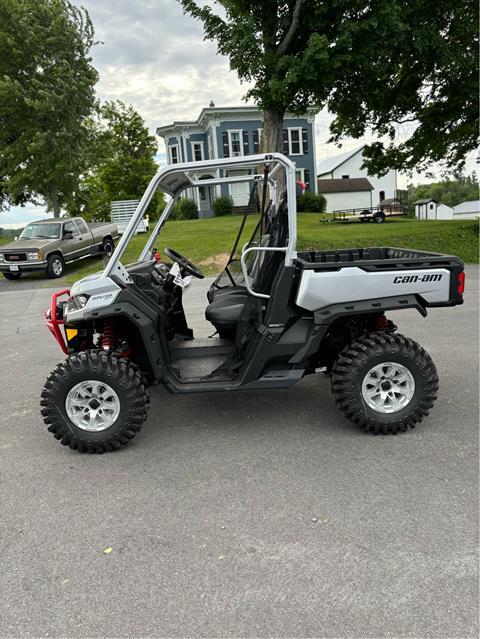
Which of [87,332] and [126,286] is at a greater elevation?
[126,286]

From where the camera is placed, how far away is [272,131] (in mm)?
15078

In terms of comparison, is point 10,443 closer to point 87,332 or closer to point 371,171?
point 87,332

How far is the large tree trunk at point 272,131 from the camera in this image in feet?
49.1

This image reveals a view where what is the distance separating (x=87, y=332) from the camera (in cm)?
411

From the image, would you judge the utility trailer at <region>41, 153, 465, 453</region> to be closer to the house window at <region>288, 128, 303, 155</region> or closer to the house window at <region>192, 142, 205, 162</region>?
the house window at <region>288, 128, 303, 155</region>

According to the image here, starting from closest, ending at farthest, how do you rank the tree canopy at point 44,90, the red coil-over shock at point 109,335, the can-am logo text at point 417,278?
the can-am logo text at point 417,278
the red coil-over shock at point 109,335
the tree canopy at point 44,90

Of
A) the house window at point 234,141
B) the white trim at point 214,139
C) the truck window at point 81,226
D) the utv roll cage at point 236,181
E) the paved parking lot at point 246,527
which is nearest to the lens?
the paved parking lot at point 246,527

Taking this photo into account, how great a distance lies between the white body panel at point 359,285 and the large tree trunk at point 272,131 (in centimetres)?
1229

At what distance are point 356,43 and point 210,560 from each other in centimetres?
1419

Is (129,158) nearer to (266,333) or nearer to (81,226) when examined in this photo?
(81,226)

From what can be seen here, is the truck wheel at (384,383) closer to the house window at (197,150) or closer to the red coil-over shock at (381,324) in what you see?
the red coil-over shock at (381,324)

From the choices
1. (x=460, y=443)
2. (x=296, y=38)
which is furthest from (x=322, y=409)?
(x=296, y=38)

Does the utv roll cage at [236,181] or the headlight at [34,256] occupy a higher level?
the utv roll cage at [236,181]

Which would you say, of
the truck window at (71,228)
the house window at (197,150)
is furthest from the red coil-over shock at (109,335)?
the house window at (197,150)
